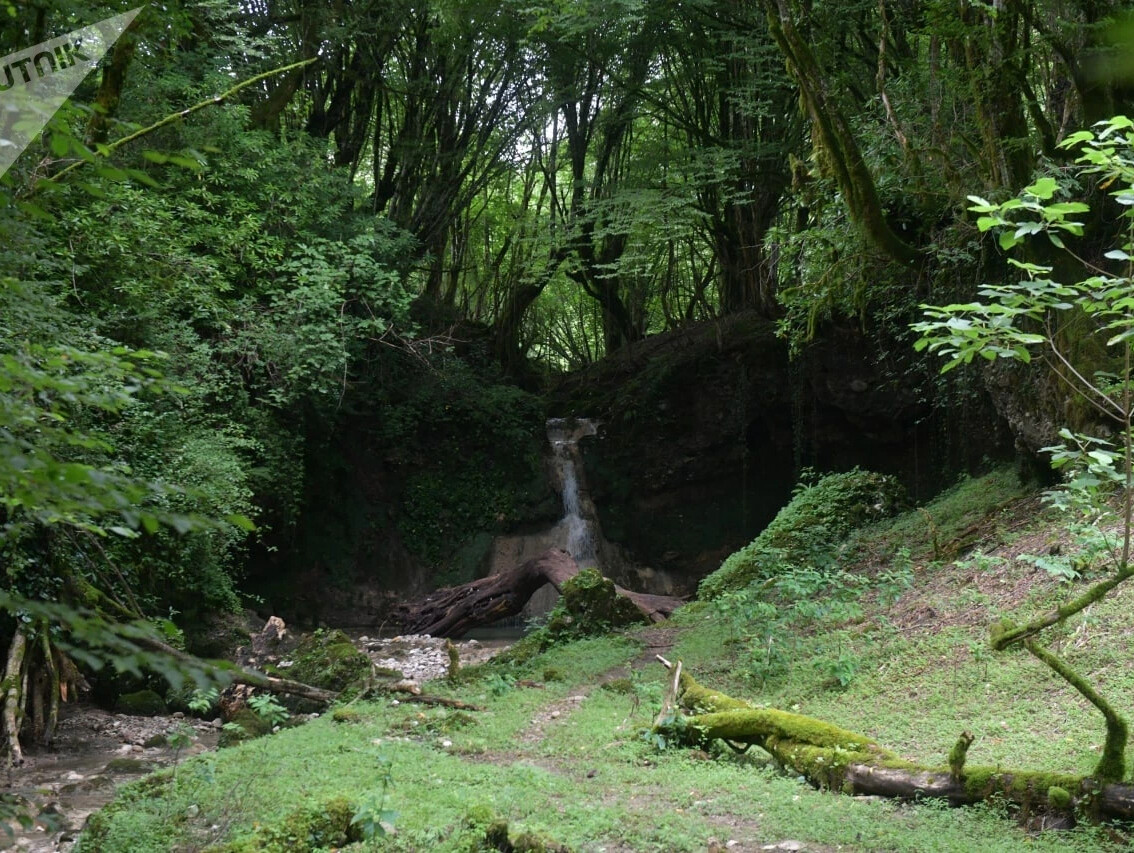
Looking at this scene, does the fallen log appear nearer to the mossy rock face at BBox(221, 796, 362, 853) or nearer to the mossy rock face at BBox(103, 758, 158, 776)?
the mossy rock face at BBox(103, 758, 158, 776)

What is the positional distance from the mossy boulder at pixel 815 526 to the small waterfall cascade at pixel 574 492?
6.61 meters

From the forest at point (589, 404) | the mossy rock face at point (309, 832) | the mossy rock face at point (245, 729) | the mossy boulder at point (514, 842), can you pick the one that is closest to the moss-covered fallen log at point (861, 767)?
the forest at point (589, 404)

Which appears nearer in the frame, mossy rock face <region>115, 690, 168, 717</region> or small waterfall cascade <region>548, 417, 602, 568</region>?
mossy rock face <region>115, 690, 168, 717</region>

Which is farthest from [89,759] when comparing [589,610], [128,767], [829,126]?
[829,126]

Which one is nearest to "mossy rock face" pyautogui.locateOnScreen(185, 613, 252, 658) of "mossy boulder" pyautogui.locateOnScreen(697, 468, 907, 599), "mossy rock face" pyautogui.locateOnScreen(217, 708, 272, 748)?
"mossy rock face" pyautogui.locateOnScreen(217, 708, 272, 748)

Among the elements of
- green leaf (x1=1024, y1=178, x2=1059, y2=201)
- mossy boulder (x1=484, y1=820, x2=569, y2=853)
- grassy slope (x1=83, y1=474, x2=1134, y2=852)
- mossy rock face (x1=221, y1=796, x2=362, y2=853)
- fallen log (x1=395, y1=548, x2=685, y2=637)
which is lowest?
fallen log (x1=395, y1=548, x2=685, y2=637)

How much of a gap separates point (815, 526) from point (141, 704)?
8.49 metres

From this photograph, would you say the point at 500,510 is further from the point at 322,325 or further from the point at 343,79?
the point at 343,79

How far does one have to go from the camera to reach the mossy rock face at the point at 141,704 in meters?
8.89

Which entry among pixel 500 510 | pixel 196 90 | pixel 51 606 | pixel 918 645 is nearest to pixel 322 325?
pixel 196 90

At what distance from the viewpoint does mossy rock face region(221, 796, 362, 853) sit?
397 cm

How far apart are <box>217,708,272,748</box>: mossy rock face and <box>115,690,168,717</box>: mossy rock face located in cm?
152

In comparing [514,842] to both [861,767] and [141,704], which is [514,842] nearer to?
[861,767]

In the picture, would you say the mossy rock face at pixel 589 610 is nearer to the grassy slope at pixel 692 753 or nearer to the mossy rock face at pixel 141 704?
the grassy slope at pixel 692 753
